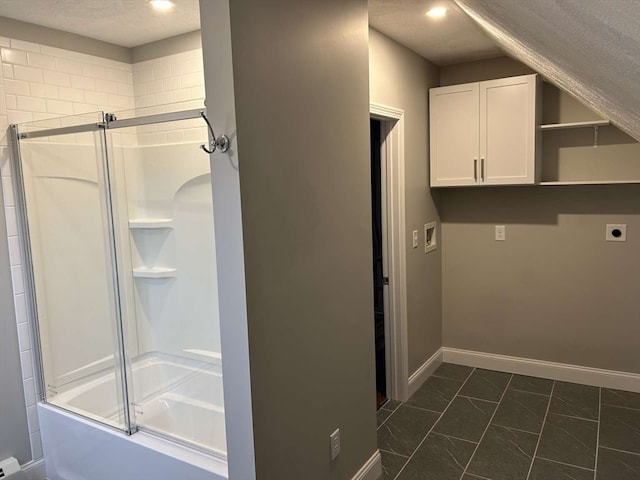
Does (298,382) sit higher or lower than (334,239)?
lower

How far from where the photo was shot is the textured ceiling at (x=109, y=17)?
2.40m

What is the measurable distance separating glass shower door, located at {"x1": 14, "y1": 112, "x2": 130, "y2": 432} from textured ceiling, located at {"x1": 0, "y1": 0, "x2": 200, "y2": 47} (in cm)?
56

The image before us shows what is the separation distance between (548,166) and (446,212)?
848 mm

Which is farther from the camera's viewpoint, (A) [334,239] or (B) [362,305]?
(B) [362,305]

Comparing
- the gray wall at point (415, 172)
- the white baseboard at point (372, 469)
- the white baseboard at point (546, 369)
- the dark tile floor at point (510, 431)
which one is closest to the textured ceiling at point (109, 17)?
the gray wall at point (415, 172)

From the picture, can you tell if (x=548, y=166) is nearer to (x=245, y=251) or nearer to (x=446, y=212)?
(x=446, y=212)

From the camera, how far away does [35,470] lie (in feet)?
8.59

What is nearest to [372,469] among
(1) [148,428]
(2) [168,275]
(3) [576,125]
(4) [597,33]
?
(1) [148,428]

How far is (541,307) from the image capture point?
146 inches

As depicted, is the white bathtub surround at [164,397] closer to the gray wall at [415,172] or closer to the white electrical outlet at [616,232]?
the gray wall at [415,172]

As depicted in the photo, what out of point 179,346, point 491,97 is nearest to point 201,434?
point 179,346

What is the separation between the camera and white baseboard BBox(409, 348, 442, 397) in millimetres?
3522

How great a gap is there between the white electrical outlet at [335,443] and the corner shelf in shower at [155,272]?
1328 mm

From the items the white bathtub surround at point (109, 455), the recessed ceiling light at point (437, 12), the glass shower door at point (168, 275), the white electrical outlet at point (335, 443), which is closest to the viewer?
the white bathtub surround at point (109, 455)
